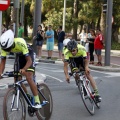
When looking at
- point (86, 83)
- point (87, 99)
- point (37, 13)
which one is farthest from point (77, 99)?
point (37, 13)

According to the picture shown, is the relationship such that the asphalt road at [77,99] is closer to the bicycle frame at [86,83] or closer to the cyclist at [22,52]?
the bicycle frame at [86,83]

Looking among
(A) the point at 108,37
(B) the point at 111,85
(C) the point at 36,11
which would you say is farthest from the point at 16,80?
Answer: (C) the point at 36,11

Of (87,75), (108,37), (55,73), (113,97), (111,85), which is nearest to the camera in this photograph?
(87,75)

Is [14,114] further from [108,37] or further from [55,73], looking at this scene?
[108,37]

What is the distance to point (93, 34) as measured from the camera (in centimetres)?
1905

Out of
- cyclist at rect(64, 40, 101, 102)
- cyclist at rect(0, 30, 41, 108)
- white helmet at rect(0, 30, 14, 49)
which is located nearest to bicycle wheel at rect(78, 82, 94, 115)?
cyclist at rect(64, 40, 101, 102)

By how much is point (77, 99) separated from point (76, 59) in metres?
1.19

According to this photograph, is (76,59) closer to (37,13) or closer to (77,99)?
(77,99)

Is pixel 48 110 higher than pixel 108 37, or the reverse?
pixel 108 37

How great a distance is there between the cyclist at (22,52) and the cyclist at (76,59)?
1.58 meters

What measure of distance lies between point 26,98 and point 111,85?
20.6 ft

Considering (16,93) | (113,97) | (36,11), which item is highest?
(36,11)

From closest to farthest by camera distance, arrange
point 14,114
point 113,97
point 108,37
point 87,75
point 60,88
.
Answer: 1. point 14,114
2. point 87,75
3. point 113,97
4. point 60,88
5. point 108,37

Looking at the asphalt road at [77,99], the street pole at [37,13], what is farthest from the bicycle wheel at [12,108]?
the street pole at [37,13]
